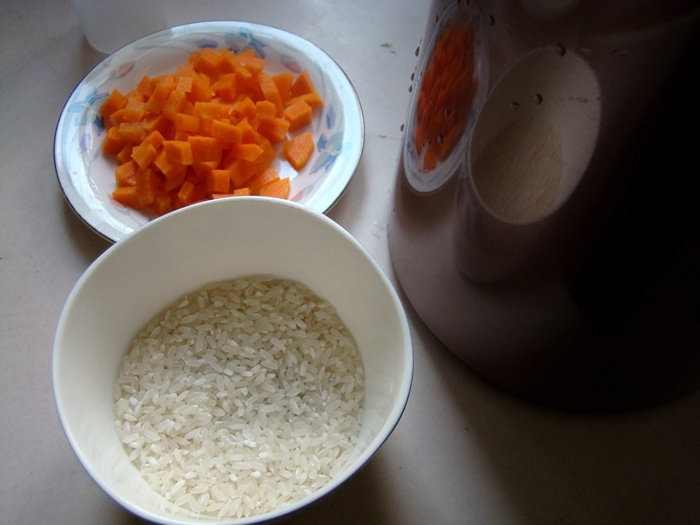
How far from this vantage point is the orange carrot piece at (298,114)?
2.40ft

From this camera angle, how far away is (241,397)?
52 centimetres

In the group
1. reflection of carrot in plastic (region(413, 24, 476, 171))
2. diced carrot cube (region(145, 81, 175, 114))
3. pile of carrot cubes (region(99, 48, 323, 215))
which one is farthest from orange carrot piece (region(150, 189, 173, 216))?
reflection of carrot in plastic (region(413, 24, 476, 171))

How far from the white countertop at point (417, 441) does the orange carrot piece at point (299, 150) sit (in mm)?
65

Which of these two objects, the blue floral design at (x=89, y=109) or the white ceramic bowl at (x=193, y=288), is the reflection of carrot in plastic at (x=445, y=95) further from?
the blue floral design at (x=89, y=109)

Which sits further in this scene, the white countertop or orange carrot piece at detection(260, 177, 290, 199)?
orange carrot piece at detection(260, 177, 290, 199)

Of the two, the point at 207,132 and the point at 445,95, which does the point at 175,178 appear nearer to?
the point at 207,132

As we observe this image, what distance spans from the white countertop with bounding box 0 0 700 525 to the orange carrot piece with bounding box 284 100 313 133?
0.33 ft

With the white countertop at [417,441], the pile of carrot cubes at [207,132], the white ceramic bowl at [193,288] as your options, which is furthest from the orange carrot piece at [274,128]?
the white ceramic bowl at [193,288]

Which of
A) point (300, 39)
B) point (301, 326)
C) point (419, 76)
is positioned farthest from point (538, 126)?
point (300, 39)

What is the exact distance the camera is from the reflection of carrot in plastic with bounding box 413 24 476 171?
391 millimetres

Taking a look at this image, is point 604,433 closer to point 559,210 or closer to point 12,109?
point 559,210

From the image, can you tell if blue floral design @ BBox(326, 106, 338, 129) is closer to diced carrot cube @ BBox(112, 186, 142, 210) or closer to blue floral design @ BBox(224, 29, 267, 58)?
blue floral design @ BBox(224, 29, 267, 58)

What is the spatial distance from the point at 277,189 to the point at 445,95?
302mm

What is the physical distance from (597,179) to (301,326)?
0.30m
